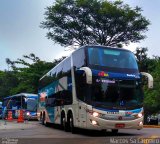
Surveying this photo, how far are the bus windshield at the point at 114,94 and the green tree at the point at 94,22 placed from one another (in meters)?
32.1

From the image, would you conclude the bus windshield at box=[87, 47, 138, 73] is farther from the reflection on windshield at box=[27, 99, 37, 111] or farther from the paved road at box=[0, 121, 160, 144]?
the reflection on windshield at box=[27, 99, 37, 111]

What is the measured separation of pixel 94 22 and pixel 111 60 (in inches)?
1264

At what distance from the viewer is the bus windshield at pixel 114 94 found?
17797 mm

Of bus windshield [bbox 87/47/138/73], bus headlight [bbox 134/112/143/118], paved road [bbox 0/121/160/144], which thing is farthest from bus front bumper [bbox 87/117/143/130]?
bus windshield [bbox 87/47/138/73]

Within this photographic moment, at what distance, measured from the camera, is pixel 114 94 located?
17.9 m

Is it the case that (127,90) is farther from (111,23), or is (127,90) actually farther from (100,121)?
(111,23)

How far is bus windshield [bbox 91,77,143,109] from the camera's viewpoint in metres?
17.8

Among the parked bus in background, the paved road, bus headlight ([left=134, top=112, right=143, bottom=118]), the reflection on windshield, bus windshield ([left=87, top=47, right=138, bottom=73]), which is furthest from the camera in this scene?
the reflection on windshield

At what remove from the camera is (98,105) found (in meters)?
17.7

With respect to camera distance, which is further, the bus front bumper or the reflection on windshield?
the reflection on windshield

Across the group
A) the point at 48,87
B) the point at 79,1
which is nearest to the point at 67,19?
the point at 79,1

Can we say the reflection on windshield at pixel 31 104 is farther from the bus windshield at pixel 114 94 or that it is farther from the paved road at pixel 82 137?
the bus windshield at pixel 114 94

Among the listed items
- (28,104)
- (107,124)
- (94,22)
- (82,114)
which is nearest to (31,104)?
(28,104)

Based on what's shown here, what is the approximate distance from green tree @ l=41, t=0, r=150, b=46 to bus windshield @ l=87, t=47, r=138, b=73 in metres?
31.2
